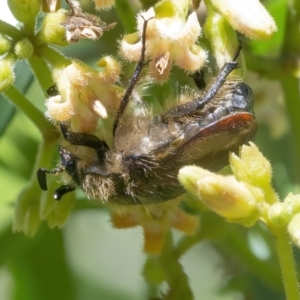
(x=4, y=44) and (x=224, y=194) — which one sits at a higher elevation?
(x=4, y=44)

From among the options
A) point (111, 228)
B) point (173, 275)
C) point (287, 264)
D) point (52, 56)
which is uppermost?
point (52, 56)

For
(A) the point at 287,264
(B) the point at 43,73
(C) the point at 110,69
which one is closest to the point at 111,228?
(B) the point at 43,73

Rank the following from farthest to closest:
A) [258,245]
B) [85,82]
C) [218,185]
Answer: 1. [258,245]
2. [85,82]
3. [218,185]

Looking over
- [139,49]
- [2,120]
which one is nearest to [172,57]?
[139,49]

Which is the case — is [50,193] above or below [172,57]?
below

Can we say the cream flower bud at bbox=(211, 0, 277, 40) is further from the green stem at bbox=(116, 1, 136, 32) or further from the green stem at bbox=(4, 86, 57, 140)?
the green stem at bbox=(4, 86, 57, 140)

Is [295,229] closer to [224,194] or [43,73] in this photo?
[224,194]

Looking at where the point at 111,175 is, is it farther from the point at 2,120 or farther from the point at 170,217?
the point at 2,120
